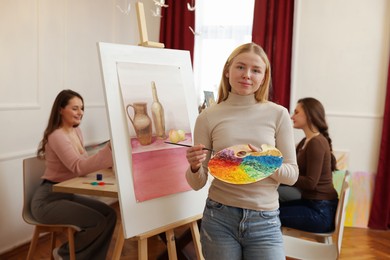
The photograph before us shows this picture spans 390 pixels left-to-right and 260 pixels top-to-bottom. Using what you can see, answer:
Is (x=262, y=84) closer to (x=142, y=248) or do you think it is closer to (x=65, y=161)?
(x=142, y=248)

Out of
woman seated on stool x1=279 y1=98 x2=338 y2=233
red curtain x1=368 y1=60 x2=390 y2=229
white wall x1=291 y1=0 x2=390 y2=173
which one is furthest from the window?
woman seated on stool x1=279 y1=98 x2=338 y2=233

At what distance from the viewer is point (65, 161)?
2525 millimetres

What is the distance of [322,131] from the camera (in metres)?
2.84

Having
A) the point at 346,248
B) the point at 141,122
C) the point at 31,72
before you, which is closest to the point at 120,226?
the point at 141,122

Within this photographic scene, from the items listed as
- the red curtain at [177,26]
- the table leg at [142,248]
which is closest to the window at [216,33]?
the red curtain at [177,26]

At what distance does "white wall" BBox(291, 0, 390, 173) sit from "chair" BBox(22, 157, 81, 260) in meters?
2.49

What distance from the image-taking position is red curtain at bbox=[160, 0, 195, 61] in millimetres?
4422

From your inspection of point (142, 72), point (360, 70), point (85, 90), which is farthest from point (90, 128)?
point (360, 70)

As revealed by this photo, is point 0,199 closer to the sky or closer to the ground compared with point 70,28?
closer to the ground

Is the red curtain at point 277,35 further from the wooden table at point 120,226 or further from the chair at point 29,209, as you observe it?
the chair at point 29,209

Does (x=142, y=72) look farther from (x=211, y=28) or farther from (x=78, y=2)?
(x=211, y=28)

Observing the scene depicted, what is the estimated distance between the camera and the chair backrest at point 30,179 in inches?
99.3

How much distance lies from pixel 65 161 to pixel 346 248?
7.73 ft

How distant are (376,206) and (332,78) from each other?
4.21 ft
